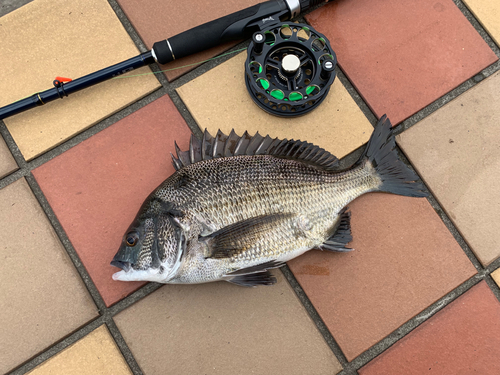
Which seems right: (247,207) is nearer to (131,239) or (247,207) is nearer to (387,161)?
(131,239)

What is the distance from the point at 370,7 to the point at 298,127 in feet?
2.34

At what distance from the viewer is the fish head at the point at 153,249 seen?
1304 millimetres

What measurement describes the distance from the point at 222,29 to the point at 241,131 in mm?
460

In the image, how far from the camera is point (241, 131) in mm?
1641

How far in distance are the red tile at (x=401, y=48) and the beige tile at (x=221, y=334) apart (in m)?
1.05

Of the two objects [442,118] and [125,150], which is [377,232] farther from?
[125,150]

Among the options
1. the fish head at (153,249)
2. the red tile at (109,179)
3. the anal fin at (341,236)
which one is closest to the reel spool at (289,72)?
the red tile at (109,179)

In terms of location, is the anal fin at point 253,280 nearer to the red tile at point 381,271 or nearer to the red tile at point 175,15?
the red tile at point 381,271

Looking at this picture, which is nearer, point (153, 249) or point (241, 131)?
point (153, 249)

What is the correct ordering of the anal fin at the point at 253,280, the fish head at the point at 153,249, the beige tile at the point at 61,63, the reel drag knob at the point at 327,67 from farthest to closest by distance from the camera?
the beige tile at the point at 61,63, the reel drag knob at the point at 327,67, the anal fin at the point at 253,280, the fish head at the point at 153,249

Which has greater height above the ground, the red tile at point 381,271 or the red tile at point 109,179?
the red tile at point 109,179

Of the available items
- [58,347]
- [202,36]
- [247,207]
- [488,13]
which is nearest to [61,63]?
[202,36]

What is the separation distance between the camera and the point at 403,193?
A: 1562 millimetres

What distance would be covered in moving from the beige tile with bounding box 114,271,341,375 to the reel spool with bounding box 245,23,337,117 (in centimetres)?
84
